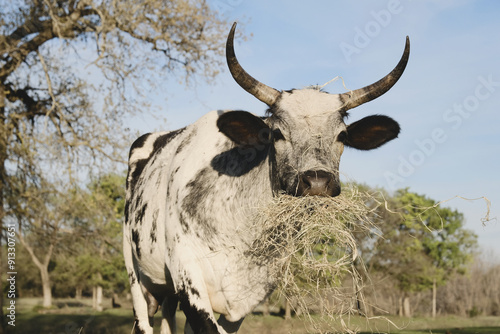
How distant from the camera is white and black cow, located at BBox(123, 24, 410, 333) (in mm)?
4156

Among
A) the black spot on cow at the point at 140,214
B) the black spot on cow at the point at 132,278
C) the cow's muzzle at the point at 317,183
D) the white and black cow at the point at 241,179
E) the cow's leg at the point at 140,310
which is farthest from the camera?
the black spot on cow at the point at 132,278

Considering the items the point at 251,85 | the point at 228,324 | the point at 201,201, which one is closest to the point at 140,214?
the point at 201,201

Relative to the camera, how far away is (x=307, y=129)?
4141 millimetres

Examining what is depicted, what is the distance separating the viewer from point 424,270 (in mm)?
44219

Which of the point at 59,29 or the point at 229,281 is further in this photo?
the point at 59,29

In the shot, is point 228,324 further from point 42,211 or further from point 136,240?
point 42,211

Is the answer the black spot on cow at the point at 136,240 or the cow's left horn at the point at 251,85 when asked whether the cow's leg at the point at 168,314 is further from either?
the cow's left horn at the point at 251,85

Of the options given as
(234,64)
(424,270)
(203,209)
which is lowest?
(424,270)

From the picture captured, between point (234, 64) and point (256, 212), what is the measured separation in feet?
4.18

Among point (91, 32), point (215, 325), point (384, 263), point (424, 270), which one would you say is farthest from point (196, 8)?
point (424, 270)

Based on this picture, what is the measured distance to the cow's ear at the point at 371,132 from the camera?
4.65 metres

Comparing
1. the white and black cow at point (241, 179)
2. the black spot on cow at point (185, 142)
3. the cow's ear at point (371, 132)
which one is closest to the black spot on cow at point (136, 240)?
the white and black cow at point (241, 179)

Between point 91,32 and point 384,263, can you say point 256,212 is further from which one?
point 384,263

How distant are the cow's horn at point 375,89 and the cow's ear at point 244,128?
30.5 inches
